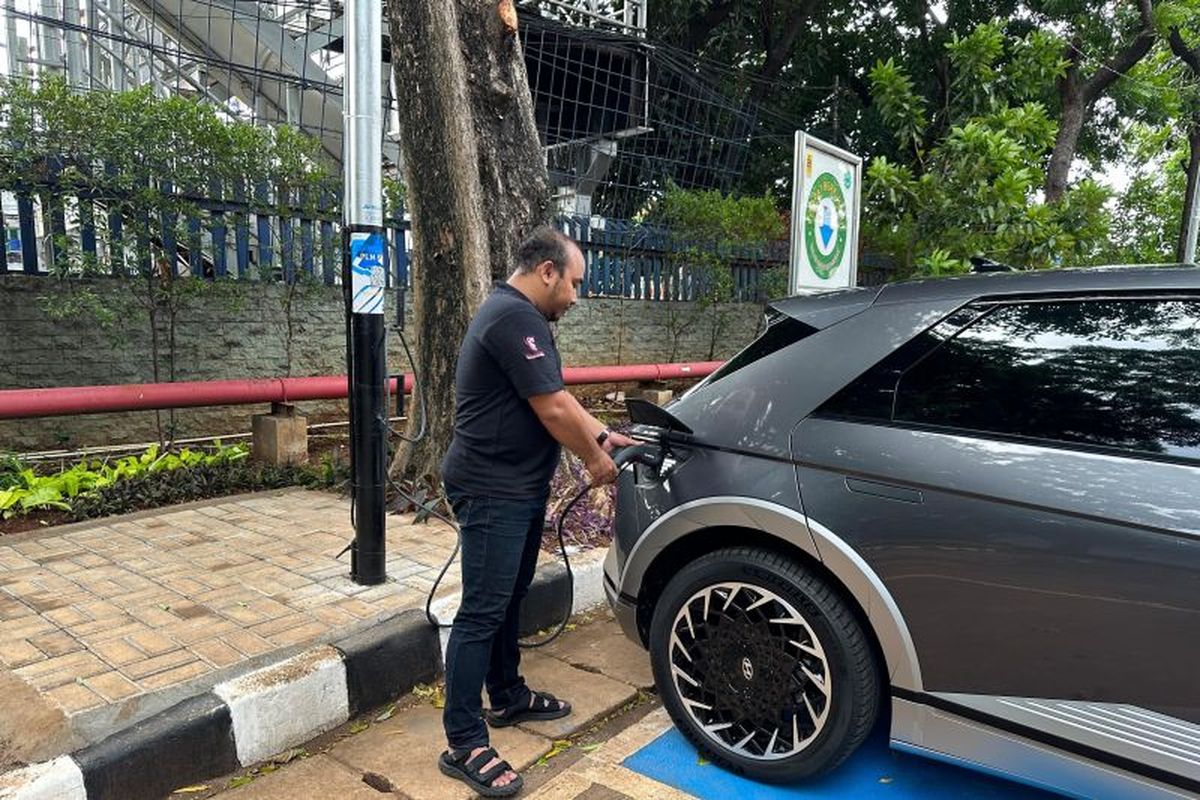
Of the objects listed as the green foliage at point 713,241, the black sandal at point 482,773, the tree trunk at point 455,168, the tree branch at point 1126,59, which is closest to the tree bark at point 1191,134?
the tree branch at point 1126,59

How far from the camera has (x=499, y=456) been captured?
257 cm

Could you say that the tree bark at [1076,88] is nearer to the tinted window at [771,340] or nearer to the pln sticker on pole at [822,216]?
the pln sticker on pole at [822,216]

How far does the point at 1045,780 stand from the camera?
2.15 metres

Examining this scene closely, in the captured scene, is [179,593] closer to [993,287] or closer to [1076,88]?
[993,287]

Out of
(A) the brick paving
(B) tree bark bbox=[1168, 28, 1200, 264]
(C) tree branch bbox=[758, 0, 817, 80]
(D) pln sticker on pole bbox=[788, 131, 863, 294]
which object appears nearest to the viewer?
(A) the brick paving

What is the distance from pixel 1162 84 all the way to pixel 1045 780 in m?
14.0

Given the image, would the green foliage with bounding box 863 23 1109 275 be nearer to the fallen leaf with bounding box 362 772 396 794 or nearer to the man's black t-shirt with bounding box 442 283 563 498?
the man's black t-shirt with bounding box 442 283 563 498

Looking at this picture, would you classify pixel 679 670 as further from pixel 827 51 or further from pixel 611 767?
pixel 827 51

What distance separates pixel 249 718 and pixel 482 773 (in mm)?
818

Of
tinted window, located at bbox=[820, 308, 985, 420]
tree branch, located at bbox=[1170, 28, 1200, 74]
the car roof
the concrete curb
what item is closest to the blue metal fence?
the concrete curb

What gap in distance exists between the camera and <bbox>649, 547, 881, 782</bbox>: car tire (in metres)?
2.43

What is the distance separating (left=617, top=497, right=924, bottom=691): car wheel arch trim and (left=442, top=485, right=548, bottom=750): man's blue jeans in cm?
50

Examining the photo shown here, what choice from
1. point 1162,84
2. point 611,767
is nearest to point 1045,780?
point 611,767

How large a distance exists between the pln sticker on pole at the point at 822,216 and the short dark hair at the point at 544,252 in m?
2.65
